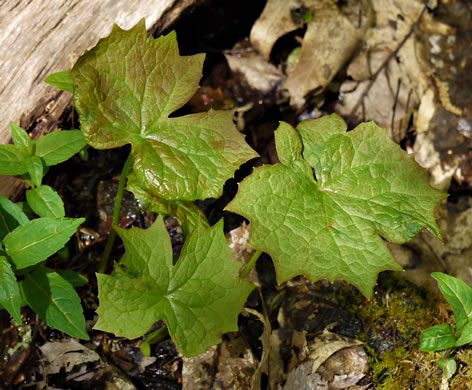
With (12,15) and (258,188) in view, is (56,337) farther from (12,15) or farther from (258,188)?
(12,15)

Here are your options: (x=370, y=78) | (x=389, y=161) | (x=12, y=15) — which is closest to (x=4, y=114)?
(x=12, y=15)

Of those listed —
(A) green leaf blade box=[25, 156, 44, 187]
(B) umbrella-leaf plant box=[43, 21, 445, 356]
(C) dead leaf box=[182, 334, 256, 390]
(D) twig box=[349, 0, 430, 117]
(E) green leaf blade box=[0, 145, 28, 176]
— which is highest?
(E) green leaf blade box=[0, 145, 28, 176]

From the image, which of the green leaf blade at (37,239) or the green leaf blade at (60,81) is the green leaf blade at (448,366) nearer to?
the green leaf blade at (37,239)

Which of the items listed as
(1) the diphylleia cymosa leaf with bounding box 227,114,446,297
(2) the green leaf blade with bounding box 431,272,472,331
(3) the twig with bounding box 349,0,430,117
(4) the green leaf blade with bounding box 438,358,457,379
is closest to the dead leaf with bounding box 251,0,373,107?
(3) the twig with bounding box 349,0,430,117

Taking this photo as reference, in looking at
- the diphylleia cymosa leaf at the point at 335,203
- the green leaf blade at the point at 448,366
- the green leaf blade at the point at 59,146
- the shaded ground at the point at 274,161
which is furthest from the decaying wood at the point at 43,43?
the green leaf blade at the point at 448,366

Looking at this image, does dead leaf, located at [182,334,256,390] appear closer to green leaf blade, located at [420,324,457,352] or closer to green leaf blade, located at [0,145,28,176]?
green leaf blade, located at [420,324,457,352]

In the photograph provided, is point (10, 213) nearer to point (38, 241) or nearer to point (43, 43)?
point (38, 241)
